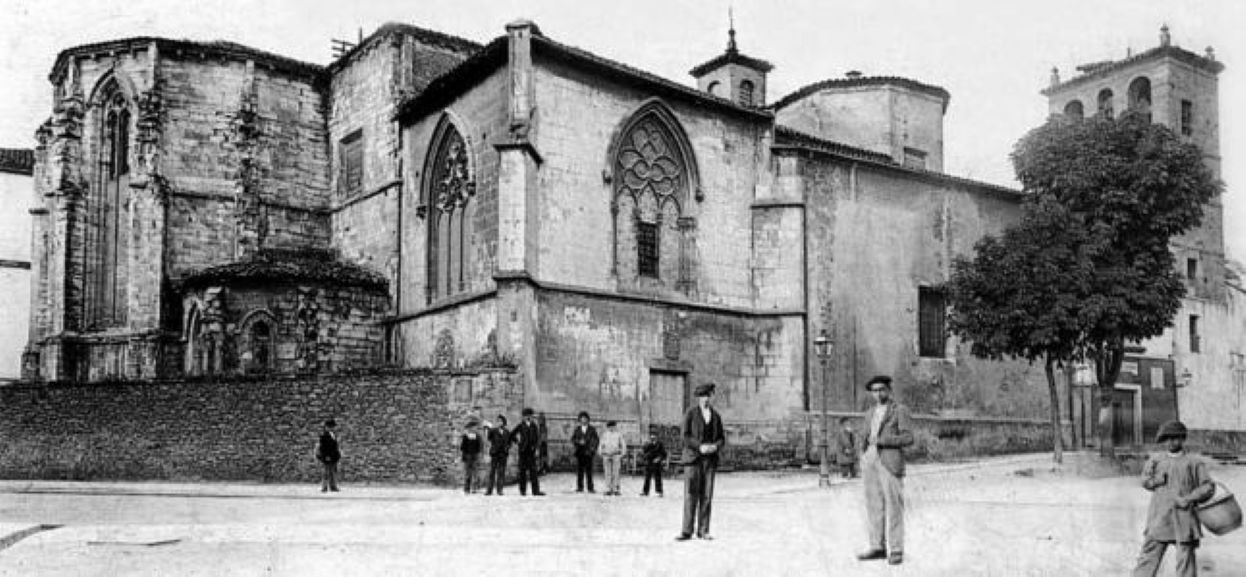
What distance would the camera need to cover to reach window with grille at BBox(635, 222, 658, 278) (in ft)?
94.9

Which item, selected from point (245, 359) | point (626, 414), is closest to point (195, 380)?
point (245, 359)

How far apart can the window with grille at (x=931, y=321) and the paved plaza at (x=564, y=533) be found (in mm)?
10601

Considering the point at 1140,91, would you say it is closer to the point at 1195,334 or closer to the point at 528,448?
the point at 1195,334

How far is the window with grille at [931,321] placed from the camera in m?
33.1

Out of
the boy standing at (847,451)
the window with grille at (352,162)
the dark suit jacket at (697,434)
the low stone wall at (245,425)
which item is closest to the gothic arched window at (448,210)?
the low stone wall at (245,425)

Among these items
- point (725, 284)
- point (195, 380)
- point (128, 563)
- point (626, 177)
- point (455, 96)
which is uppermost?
point (455, 96)

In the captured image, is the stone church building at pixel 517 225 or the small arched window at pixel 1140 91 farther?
the small arched window at pixel 1140 91

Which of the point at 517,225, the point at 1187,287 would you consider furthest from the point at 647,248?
the point at 1187,287

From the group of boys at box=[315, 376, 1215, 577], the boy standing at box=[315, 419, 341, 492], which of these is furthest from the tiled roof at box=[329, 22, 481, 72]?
the group of boys at box=[315, 376, 1215, 577]

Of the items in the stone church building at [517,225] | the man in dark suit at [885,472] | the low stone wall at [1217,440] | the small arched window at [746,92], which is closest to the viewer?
the man in dark suit at [885,472]

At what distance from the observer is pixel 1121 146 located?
1021 inches

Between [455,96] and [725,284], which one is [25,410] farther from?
[725,284]

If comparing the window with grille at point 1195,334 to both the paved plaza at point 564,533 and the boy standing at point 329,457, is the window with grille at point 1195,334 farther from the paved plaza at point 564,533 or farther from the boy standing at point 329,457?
the boy standing at point 329,457

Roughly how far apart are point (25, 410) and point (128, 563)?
18.8m
